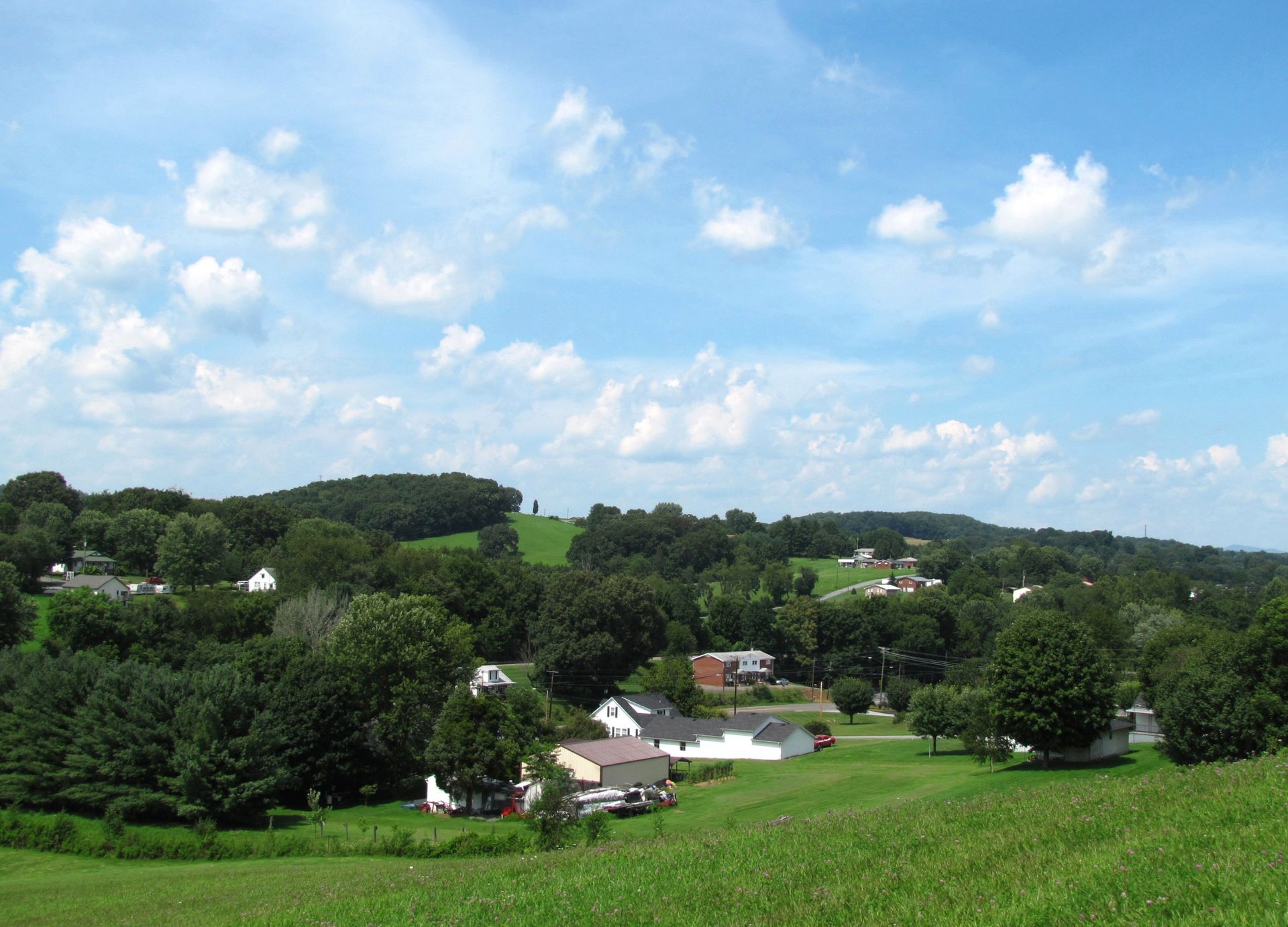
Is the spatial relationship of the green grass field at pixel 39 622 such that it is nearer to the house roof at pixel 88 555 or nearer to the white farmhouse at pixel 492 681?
the house roof at pixel 88 555

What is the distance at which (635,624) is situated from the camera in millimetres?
86438

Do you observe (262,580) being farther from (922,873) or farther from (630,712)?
(922,873)

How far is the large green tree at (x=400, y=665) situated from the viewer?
52.6 metres

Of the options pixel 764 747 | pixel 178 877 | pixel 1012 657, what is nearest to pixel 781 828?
pixel 178 877

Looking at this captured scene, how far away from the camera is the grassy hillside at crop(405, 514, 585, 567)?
15888 centimetres

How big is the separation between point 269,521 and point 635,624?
69124 millimetres

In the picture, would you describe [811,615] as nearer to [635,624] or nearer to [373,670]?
[635,624]

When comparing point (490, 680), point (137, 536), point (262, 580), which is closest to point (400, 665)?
point (490, 680)

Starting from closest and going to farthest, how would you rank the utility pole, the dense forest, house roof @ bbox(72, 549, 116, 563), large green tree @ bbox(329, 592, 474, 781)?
the dense forest → large green tree @ bbox(329, 592, 474, 781) → the utility pole → house roof @ bbox(72, 549, 116, 563)

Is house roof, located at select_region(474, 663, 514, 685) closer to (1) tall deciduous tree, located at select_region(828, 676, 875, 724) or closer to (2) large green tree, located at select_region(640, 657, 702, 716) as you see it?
(2) large green tree, located at select_region(640, 657, 702, 716)

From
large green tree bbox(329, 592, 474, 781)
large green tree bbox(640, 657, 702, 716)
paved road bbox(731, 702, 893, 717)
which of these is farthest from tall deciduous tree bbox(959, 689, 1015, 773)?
paved road bbox(731, 702, 893, 717)

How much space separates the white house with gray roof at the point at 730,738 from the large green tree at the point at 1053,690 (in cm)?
2067

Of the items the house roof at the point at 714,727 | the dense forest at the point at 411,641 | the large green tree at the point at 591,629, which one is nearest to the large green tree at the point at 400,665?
the dense forest at the point at 411,641

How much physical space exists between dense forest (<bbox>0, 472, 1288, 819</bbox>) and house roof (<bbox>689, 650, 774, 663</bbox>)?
11.1ft
